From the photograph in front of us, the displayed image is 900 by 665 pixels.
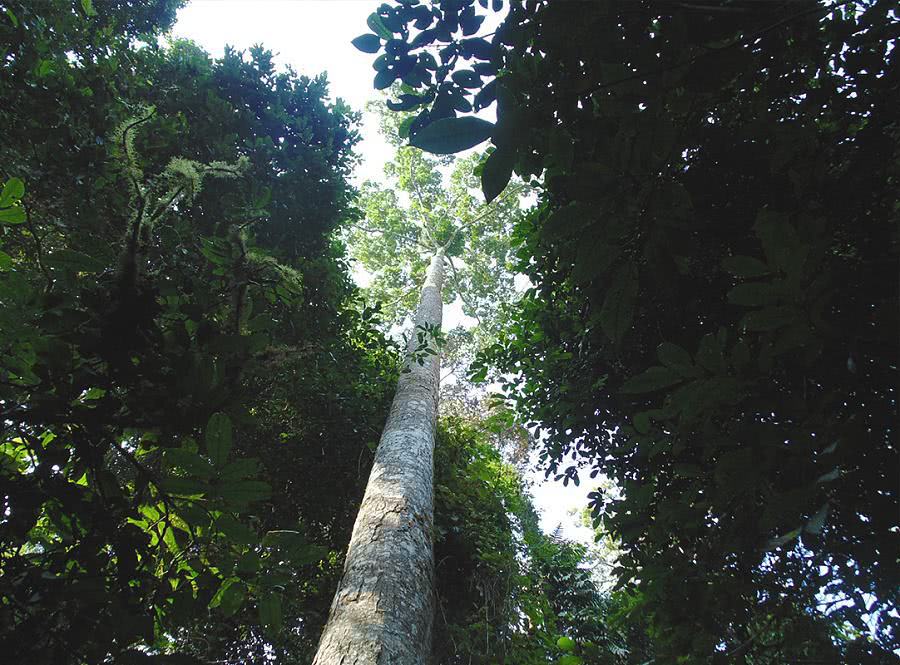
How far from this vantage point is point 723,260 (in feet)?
3.61

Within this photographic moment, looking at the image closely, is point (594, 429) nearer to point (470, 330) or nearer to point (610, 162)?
point (610, 162)

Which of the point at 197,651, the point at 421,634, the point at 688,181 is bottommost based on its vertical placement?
the point at 197,651

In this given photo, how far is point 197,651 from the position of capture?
3.56 meters

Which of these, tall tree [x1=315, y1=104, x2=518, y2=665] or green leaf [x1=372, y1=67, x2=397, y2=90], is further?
tall tree [x1=315, y1=104, x2=518, y2=665]

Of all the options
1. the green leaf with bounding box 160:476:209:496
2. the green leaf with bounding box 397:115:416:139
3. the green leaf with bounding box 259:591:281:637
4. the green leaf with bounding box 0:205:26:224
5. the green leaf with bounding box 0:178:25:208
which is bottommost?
the green leaf with bounding box 259:591:281:637

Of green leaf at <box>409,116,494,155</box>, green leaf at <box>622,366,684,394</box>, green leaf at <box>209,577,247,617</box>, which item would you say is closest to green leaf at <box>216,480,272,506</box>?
green leaf at <box>209,577,247,617</box>

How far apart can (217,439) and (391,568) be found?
1781mm

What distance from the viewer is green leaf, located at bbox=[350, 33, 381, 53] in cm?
155

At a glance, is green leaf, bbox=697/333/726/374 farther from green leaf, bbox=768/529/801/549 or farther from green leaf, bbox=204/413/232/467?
green leaf, bbox=204/413/232/467

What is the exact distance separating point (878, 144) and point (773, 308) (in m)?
1.43

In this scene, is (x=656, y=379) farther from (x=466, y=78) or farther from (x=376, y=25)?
(x=376, y=25)

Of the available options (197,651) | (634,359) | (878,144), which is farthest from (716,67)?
(197,651)

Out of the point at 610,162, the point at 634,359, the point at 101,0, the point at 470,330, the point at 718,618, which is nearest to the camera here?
the point at 610,162

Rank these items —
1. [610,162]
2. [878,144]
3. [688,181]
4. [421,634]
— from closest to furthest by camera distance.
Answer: [610,162] → [878,144] → [421,634] → [688,181]
